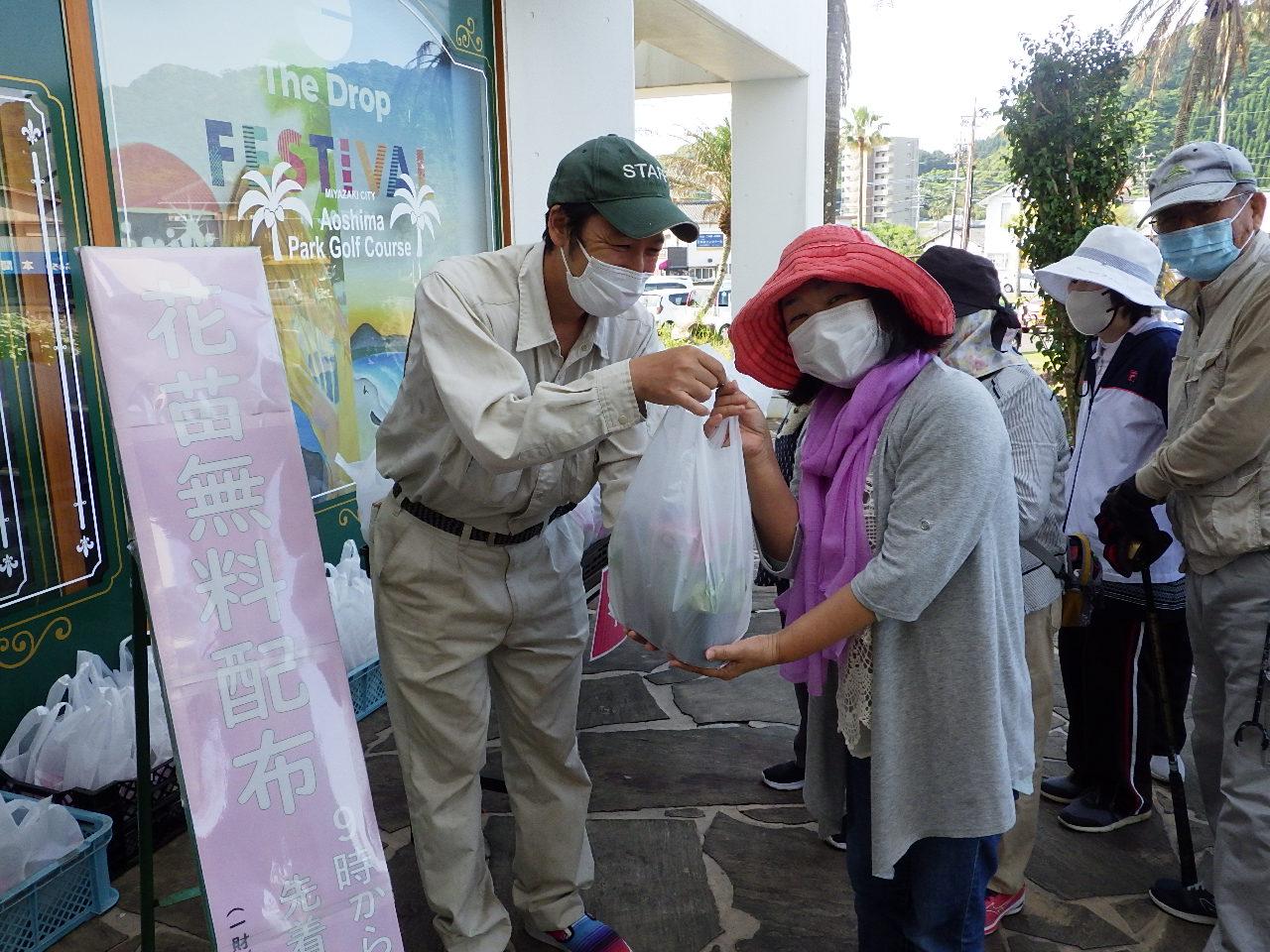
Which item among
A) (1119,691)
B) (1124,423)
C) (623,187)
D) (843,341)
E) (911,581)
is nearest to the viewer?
(911,581)

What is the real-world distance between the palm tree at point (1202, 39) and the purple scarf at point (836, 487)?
21963mm

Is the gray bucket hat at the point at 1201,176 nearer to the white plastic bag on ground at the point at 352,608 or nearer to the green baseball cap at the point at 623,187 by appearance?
the green baseball cap at the point at 623,187

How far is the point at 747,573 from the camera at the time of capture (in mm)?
1958

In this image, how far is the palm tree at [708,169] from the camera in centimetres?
2830

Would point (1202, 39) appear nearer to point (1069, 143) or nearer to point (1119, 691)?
point (1069, 143)

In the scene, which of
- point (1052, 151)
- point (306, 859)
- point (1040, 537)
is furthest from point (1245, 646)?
point (1052, 151)

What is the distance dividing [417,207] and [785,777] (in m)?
2.98

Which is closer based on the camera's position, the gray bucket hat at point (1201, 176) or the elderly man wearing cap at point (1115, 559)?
the gray bucket hat at point (1201, 176)

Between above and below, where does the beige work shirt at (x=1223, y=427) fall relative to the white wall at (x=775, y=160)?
below

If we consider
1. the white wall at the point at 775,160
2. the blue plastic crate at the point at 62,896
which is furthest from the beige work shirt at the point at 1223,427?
the white wall at the point at 775,160

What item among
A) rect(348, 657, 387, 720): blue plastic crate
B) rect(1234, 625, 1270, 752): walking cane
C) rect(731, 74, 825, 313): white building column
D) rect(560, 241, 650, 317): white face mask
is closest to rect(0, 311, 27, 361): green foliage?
rect(348, 657, 387, 720): blue plastic crate

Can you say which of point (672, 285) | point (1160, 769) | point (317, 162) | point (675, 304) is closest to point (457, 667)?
point (317, 162)

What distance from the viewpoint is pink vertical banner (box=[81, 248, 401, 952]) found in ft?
6.07

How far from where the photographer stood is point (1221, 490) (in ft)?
8.26
